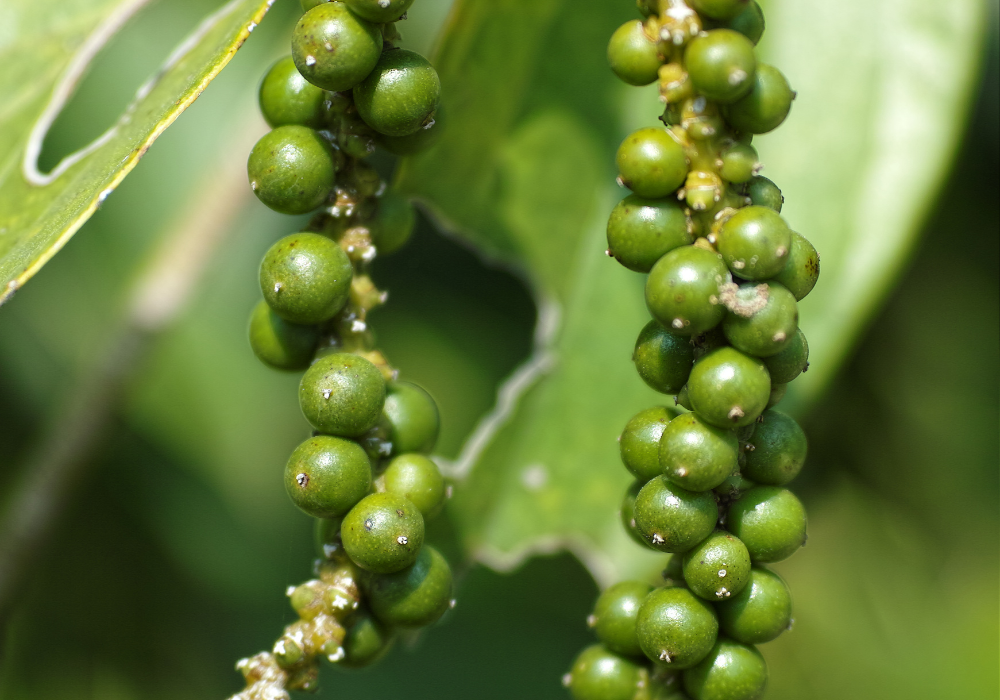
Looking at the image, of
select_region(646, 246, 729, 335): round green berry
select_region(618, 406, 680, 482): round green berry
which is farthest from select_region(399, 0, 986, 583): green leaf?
select_region(646, 246, 729, 335): round green berry

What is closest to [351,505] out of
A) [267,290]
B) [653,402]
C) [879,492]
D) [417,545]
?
[417,545]

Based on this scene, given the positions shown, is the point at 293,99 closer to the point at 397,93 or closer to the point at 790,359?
the point at 397,93

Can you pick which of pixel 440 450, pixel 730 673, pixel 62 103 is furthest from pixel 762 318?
pixel 440 450

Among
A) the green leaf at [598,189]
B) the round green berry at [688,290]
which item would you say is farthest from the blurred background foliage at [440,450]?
the round green berry at [688,290]

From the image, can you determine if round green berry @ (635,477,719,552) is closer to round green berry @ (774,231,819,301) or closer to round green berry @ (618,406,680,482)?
round green berry @ (618,406,680,482)

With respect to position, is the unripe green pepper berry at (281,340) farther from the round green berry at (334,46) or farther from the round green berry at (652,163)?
the round green berry at (652,163)

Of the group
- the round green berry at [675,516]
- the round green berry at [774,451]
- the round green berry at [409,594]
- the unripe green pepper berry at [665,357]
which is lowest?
the round green berry at [409,594]

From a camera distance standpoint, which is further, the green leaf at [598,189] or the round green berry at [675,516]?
the green leaf at [598,189]
